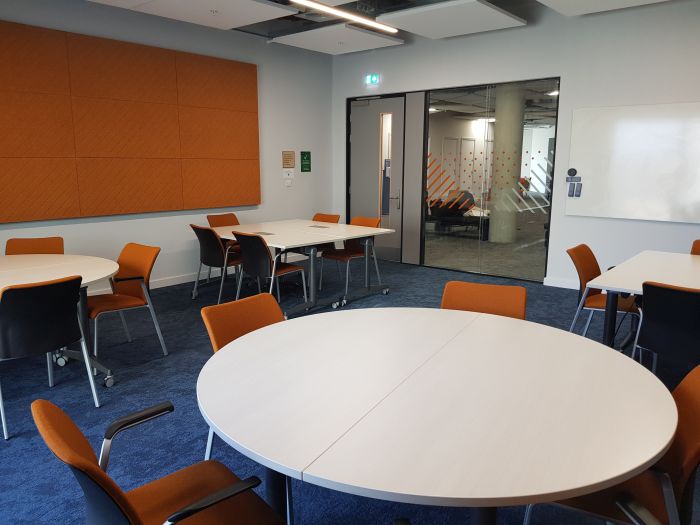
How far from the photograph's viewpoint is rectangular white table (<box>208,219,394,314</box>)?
505 cm

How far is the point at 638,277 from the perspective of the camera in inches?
132

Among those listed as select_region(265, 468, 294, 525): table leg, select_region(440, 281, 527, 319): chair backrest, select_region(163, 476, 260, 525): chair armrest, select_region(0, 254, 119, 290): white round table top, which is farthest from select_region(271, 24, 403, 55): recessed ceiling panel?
select_region(163, 476, 260, 525): chair armrest

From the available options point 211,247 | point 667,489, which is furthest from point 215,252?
point 667,489

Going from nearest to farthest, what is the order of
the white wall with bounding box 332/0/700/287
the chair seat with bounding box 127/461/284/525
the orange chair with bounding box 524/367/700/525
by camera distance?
the orange chair with bounding box 524/367/700/525 < the chair seat with bounding box 127/461/284/525 < the white wall with bounding box 332/0/700/287

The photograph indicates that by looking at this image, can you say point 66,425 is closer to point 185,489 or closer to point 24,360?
point 185,489

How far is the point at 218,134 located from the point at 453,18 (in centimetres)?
316

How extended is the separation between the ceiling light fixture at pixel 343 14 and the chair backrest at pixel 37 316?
3.39 metres

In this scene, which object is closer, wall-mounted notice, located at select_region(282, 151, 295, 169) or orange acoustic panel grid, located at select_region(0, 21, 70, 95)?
orange acoustic panel grid, located at select_region(0, 21, 70, 95)

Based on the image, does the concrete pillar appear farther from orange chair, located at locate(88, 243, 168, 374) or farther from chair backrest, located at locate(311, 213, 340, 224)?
orange chair, located at locate(88, 243, 168, 374)

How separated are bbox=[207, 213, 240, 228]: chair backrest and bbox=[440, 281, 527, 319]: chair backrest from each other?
4.11 meters

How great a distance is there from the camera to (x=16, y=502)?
7.63ft

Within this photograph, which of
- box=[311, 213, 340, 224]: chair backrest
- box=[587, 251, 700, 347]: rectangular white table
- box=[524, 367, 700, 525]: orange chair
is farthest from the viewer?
box=[311, 213, 340, 224]: chair backrest

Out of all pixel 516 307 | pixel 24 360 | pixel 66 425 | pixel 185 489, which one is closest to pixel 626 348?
pixel 516 307

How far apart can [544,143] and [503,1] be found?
1.70m
